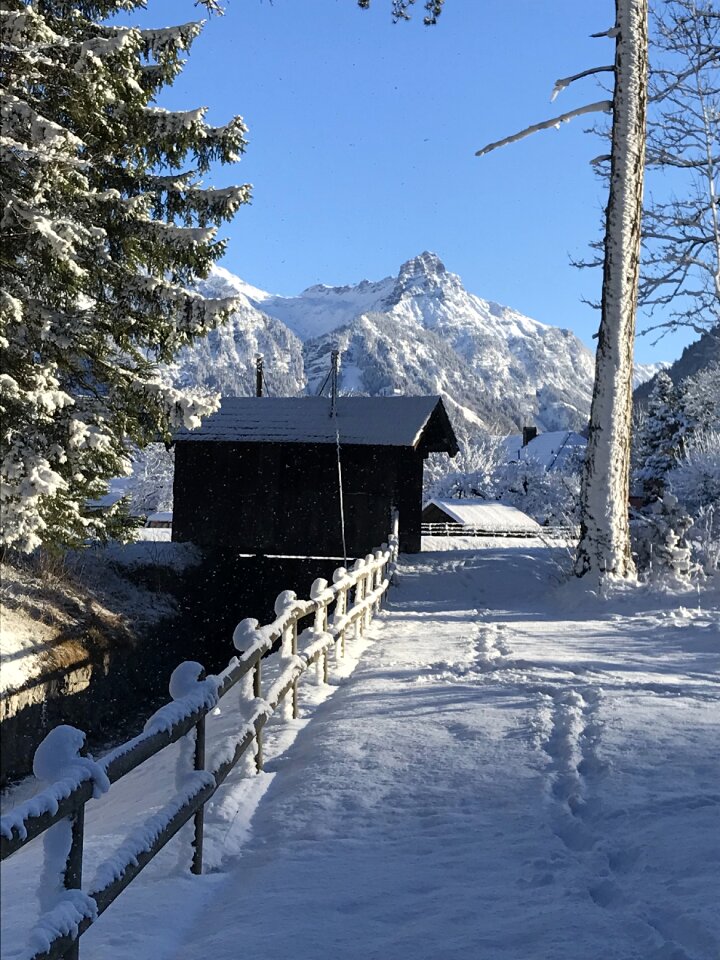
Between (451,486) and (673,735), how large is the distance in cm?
5811

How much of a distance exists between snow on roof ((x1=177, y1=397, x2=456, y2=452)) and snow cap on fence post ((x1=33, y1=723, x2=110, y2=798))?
18.0 meters

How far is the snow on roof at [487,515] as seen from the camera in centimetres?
Result: 4112

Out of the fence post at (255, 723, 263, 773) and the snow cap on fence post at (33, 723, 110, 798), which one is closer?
the snow cap on fence post at (33, 723, 110, 798)

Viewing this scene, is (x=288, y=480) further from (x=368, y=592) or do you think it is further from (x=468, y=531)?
(x=468, y=531)

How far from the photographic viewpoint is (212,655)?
1947 cm

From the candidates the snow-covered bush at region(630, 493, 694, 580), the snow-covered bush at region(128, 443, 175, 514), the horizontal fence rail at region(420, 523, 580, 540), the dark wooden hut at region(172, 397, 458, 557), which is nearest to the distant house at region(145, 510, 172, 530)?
the snow-covered bush at region(128, 443, 175, 514)

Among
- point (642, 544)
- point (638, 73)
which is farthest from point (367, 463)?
point (638, 73)

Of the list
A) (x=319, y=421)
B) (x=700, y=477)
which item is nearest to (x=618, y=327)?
(x=319, y=421)

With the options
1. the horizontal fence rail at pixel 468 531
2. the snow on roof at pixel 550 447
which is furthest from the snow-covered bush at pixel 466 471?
the horizontal fence rail at pixel 468 531

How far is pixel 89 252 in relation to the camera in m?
12.4

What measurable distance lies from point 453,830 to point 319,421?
1833 centimetres

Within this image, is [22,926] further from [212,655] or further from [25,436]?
[212,655]

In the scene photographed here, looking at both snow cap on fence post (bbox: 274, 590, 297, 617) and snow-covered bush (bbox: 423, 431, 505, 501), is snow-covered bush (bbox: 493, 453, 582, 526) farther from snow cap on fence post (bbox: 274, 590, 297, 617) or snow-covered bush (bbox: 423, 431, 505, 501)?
snow cap on fence post (bbox: 274, 590, 297, 617)

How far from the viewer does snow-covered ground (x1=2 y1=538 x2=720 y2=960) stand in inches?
117
